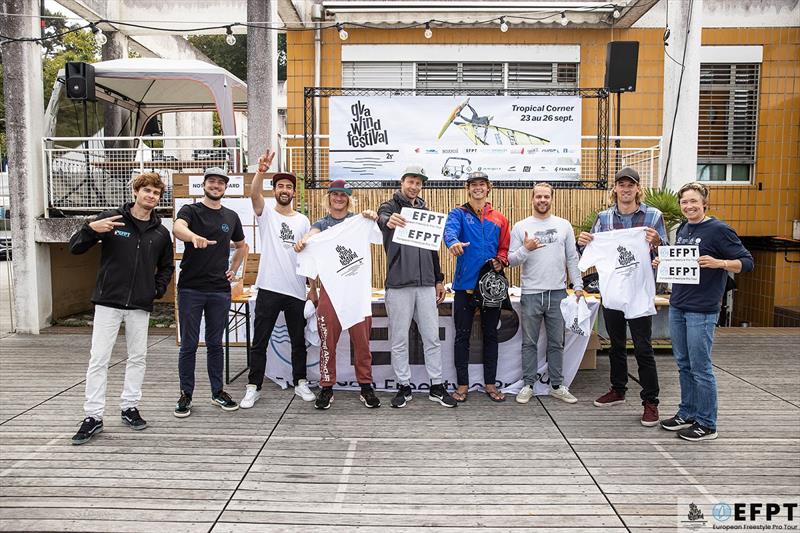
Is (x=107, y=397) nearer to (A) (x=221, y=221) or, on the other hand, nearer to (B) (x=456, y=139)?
(A) (x=221, y=221)

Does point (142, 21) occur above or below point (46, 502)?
above

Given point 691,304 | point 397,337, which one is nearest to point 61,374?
point 397,337

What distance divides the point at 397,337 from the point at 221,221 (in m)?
1.88

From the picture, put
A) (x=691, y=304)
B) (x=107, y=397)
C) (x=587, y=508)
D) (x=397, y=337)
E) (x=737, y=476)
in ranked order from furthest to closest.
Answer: (x=107, y=397) < (x=397, y=337) < (x=691, y=304) < (x=737, y=476) < (x=587, y=508)

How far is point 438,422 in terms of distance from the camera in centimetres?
530

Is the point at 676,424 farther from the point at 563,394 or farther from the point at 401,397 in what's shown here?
the point at 401,397

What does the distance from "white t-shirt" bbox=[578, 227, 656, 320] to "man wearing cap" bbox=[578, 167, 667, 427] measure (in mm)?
79

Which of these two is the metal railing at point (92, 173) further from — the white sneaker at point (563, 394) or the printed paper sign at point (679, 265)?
the printed paper sign at point (679, 265)

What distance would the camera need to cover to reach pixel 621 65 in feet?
29.1

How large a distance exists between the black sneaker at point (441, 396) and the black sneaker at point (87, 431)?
9.43 ft

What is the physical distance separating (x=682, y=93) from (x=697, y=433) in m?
6.36

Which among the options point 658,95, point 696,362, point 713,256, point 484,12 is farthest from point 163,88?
point 696,362

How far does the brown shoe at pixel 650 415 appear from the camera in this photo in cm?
519

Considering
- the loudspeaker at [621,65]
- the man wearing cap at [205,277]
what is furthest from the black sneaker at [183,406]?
the loudspeaker at [621,65]
